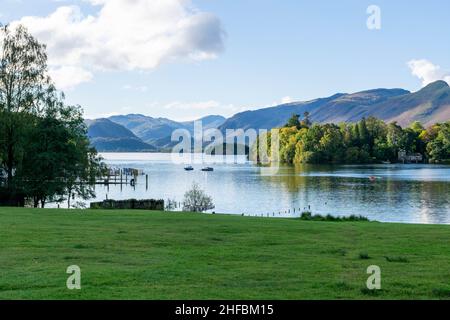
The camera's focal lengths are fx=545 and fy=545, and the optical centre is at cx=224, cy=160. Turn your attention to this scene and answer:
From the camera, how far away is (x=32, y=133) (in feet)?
196

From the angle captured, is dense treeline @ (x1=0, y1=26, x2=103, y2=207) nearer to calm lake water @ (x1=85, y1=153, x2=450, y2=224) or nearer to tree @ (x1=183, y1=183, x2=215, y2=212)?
tree @ (x1=183, y1=183, x2=215, y2=212)

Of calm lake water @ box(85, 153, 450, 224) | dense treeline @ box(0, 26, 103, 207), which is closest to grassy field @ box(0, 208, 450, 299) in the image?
dense treeline @ box(0, 26, 103, 207)

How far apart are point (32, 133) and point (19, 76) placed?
783 cm

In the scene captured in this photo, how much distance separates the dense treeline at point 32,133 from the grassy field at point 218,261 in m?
35.1

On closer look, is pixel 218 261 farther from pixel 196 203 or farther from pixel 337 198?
pixel 337 198

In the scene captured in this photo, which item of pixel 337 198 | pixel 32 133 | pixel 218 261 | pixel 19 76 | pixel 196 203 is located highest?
pixel 19 76

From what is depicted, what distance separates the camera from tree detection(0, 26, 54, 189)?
203 ft

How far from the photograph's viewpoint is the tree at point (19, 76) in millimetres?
61906

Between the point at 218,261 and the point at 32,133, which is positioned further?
the point at 32,133

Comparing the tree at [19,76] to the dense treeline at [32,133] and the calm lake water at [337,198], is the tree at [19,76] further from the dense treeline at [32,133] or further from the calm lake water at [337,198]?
the calm lake water at [337,198]

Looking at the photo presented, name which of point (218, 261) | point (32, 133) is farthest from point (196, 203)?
point (218, 261)

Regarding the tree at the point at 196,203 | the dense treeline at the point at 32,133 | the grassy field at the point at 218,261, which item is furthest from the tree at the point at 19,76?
the grassy field at the point at 218,261

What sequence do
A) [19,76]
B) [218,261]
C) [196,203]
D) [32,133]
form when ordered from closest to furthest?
[218,261], [32,133], [19,76], [196,203]
